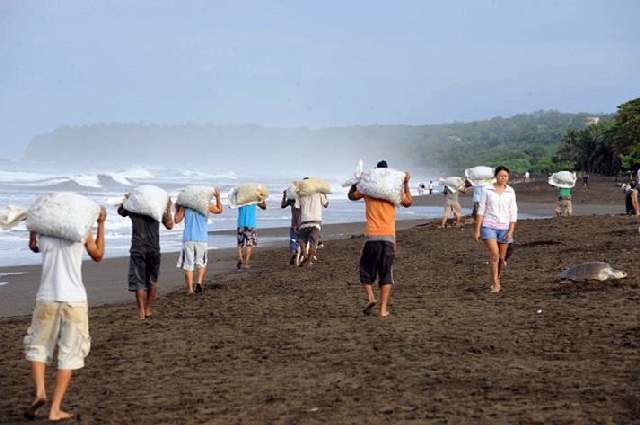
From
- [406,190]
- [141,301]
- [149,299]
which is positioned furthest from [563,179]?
[141,301]

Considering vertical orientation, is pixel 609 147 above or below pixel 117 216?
above

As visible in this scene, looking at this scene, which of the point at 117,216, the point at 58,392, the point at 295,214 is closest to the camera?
the point at 58,392

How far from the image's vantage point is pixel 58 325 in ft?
20.2

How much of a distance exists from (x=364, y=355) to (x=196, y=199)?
4581mm

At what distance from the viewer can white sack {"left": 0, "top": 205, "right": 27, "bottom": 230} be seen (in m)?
6.93

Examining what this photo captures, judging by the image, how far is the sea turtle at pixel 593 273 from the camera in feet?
37.3

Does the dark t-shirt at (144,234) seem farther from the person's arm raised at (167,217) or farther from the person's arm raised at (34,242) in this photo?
the person's arm raised at (34,242)

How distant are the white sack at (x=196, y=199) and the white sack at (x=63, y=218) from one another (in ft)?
17.8

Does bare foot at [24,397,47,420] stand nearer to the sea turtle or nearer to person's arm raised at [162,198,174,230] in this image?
person's arm raised at [162,198,174,230]

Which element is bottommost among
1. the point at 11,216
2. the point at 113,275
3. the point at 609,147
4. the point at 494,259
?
the point at 113,275

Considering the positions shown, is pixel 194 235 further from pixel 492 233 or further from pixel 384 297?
pixel 492 233

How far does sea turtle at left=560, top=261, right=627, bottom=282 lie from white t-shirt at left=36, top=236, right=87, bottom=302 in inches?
276

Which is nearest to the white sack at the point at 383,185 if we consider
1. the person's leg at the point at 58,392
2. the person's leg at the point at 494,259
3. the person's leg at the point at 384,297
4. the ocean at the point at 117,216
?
the person's leg at the point at 384,297

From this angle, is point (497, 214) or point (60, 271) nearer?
point (60, 271)
